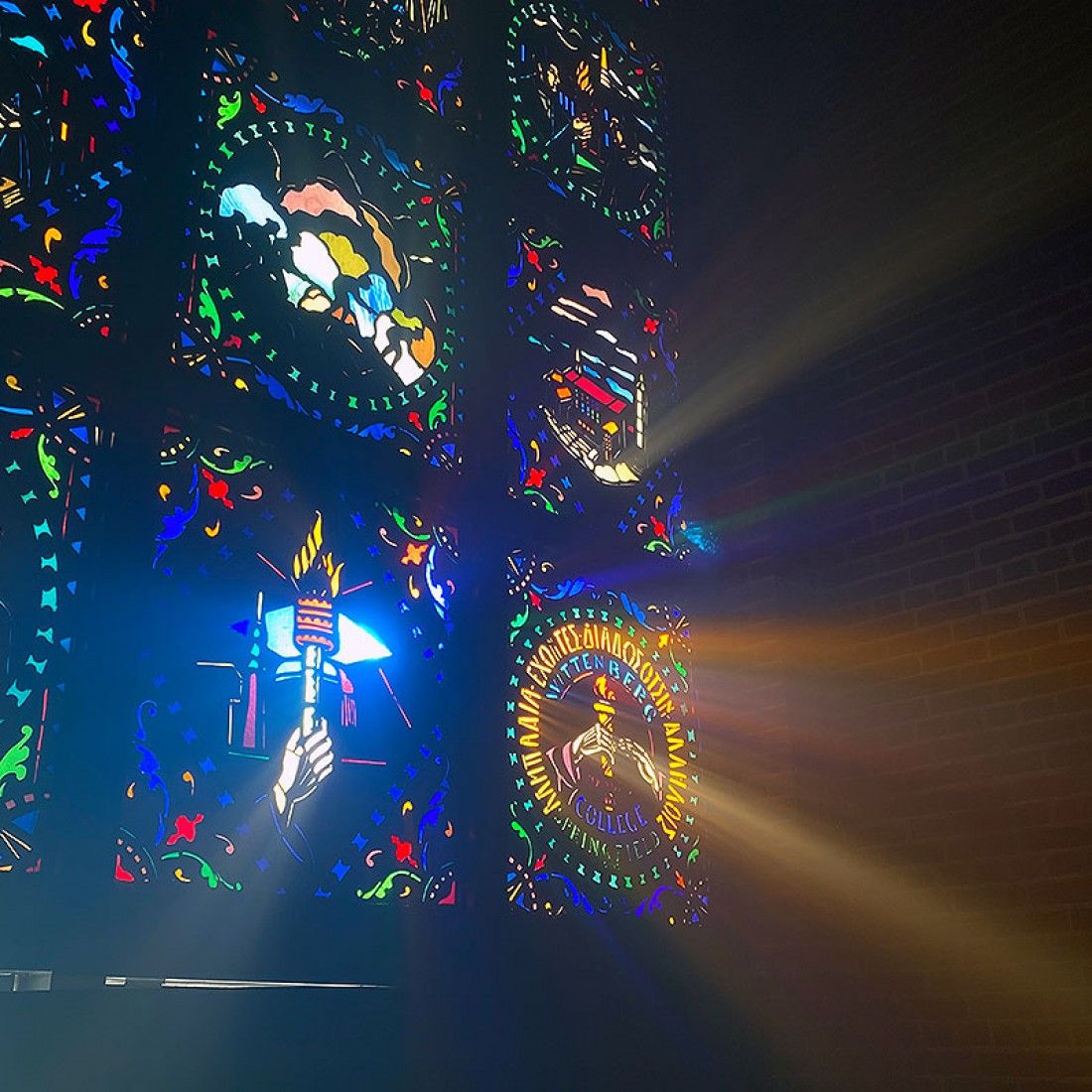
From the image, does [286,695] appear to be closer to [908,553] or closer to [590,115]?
[908,553]

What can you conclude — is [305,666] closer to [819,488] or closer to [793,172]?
[819,488]

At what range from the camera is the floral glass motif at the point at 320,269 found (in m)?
2.88

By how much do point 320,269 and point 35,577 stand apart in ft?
3.44

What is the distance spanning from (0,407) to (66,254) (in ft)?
1.18

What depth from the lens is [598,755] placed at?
3.26 m

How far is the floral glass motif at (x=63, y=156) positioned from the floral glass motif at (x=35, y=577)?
0.21m

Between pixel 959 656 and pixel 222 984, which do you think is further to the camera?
pixel 959 656

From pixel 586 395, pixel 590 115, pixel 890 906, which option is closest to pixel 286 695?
pixel 586 395

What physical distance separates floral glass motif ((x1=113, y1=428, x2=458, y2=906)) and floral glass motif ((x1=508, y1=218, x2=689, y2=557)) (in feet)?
1.63

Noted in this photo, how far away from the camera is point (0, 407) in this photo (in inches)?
95.8

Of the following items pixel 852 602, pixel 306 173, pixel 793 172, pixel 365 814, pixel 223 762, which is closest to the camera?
pixel 223 762

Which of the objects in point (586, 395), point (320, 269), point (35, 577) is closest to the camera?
point (35, 577)

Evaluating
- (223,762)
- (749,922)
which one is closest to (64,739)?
(223,762)

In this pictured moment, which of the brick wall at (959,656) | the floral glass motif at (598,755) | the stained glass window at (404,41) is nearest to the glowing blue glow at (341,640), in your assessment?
the floral glass motif at (598,755)
